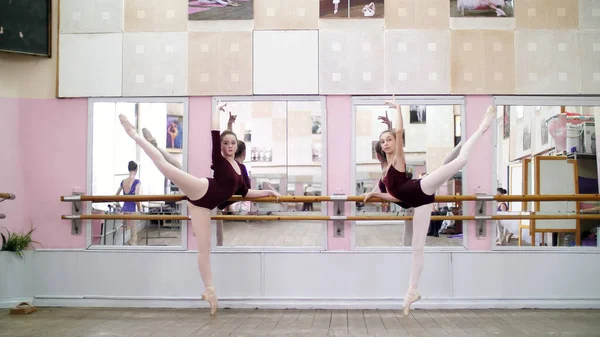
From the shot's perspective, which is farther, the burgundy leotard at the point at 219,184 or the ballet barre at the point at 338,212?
the ballet barre at the point at 338,212

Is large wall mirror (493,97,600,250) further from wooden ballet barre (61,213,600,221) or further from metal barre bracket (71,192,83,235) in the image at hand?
metal barre bracket (71,192,83,235)

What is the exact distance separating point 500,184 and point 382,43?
6.84 feet

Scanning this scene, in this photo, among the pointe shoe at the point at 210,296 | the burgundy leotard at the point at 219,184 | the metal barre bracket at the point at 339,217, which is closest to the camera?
the burgundy leotard at the point at 219,184

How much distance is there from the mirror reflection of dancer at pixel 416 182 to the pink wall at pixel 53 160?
357 centimetres

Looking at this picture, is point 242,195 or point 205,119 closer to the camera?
point 242,195

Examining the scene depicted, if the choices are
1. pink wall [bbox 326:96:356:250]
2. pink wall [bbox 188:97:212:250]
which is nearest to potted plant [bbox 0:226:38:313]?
pink wall [bbox 188:97:212:250]

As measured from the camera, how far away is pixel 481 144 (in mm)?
6395

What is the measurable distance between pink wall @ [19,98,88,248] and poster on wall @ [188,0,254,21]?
1.65 metres

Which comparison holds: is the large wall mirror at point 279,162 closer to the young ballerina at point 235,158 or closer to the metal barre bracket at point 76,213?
the young ballerina at point 235,158

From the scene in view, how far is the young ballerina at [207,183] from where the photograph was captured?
16.9 feet

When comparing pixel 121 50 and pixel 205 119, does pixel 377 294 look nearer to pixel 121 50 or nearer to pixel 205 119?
pixel 205 119

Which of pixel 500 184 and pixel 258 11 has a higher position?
pixel 258 11

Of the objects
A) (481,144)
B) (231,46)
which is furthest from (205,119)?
(481,144)

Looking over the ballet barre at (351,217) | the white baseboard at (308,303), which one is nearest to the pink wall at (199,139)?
the ballet barre at (351,217)
